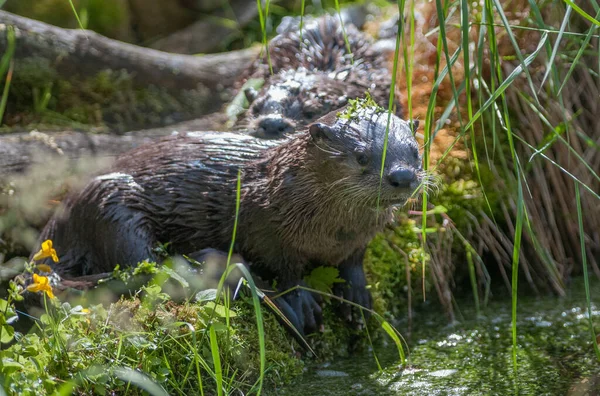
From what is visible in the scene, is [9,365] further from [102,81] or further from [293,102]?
[102,81]

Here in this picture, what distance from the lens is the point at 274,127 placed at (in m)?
3.95

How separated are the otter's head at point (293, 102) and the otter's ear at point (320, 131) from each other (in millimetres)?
833

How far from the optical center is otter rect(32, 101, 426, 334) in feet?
10.1

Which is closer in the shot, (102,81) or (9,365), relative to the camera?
(9,365)

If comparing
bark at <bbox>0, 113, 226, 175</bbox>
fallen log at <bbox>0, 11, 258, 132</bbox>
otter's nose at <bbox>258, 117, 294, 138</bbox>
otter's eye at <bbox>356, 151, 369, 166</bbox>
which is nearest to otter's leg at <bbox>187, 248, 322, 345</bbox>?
otter's eye at <bbox>356, 151, 369, 166</bbox>

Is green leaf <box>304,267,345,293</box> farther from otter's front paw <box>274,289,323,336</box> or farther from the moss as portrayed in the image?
the moss

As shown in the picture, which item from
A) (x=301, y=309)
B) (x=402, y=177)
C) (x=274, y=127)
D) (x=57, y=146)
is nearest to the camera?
(x=402, y=177)

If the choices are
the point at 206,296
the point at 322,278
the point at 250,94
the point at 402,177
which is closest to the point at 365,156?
the point at 402,177

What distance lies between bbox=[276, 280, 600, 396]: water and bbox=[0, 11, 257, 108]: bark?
2430 millimetres

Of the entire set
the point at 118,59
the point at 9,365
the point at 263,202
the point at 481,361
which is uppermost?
the point at 118,59

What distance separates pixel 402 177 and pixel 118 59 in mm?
2986

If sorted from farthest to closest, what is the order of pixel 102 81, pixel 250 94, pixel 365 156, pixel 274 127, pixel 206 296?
pixel 102 81
pixel 250 94
pixel 274 127
pixel 365 156
pixel 206 296

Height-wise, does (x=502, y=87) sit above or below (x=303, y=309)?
above

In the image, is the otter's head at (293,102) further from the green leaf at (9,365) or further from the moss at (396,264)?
the green leaf at (9,365)
